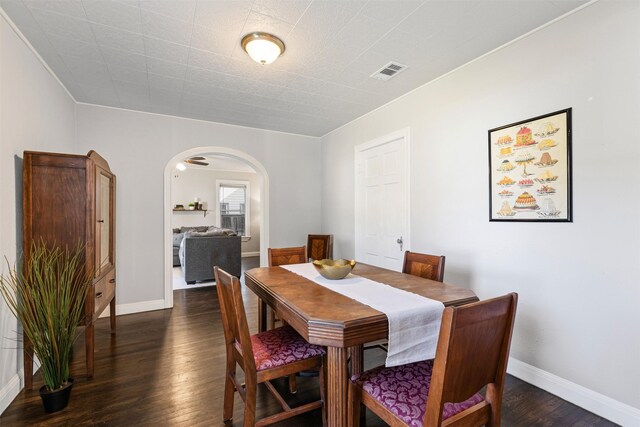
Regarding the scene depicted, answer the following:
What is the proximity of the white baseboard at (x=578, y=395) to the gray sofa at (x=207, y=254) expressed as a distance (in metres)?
4.40

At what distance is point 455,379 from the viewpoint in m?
1.06

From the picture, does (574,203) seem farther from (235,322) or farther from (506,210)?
(235,322)

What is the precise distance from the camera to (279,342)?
1759mm

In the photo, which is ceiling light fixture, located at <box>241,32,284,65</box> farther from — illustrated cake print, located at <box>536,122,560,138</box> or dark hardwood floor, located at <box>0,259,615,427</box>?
dark hardwood floor, located at <box>0,259,615,427</box>

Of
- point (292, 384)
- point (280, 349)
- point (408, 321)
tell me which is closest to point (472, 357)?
point (408, 321)

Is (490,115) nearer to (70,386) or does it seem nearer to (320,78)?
(320,78)

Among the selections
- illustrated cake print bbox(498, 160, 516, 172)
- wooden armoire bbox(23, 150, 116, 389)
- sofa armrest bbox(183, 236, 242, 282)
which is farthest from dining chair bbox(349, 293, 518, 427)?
sofa armrest bbox(183, 236, 242, 282)

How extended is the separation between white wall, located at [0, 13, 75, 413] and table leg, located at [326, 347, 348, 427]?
2.14 metres

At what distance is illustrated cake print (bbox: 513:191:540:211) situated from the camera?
2.22 meters

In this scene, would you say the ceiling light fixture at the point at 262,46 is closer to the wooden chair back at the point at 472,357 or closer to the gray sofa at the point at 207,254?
the wooden chair back at the point at 472,357

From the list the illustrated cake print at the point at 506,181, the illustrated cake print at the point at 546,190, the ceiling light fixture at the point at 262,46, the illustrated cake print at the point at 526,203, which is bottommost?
the illustrated cake print at the point at 526,203

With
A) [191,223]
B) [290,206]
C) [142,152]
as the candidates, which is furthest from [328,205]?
[191,223]

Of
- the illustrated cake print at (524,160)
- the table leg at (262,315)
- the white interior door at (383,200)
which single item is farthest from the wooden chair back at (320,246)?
the illustrated cake print at (524,160)

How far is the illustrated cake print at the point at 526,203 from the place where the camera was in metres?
2.22
